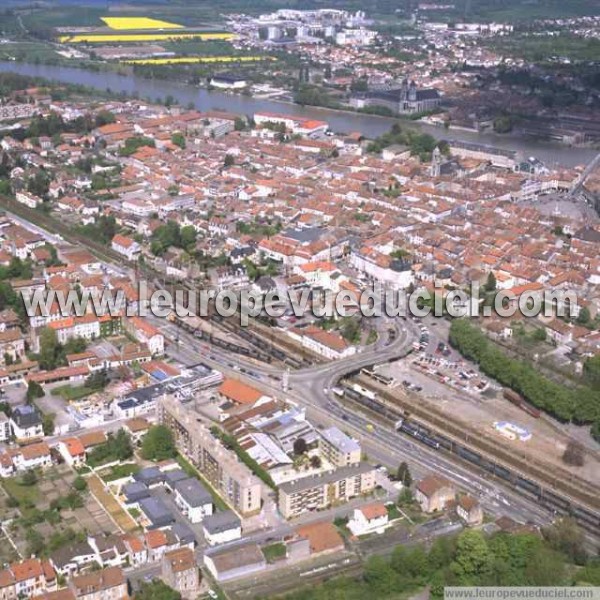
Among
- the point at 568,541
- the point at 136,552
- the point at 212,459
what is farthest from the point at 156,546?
the point at 568,541

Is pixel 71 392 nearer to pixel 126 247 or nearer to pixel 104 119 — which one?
pixel 126 247

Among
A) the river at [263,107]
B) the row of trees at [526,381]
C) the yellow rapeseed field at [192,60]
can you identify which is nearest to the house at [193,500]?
the row of trees at [526,381]

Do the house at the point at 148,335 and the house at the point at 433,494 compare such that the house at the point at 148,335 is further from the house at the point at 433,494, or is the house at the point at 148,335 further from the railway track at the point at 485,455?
the house at the point at 433,494

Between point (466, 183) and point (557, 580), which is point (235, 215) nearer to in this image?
point (466, 183)

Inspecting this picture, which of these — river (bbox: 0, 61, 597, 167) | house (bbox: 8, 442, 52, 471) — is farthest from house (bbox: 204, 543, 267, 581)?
river (bbox: 0, 61, 597, 167)

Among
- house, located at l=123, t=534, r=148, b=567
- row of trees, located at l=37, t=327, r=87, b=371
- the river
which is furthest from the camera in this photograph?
the river

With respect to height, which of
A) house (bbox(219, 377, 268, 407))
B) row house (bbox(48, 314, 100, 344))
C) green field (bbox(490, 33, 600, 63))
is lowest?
house (bbox(219, 377, 268, 407))

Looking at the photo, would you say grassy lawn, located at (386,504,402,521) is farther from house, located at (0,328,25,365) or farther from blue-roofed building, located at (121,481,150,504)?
house, located at (0,328,25,365)
